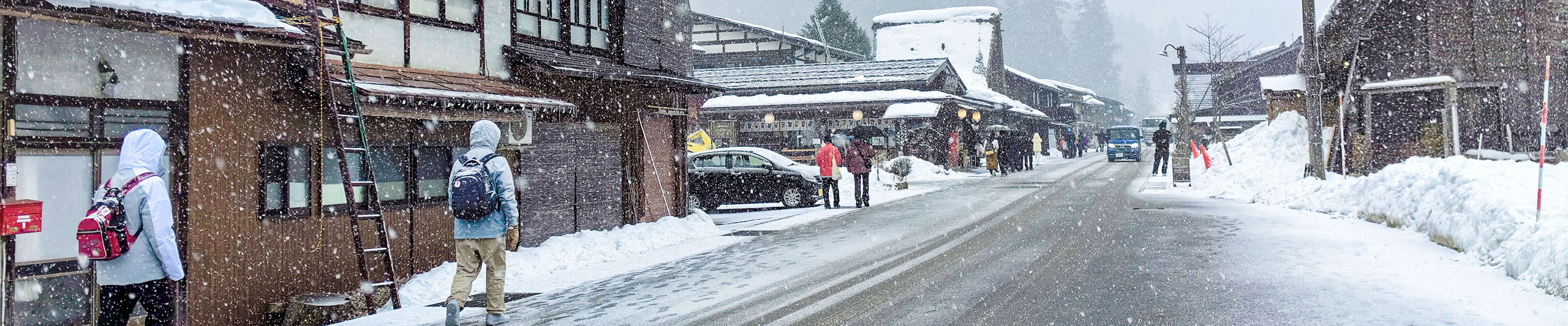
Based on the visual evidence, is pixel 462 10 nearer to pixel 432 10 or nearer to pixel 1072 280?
pixel 432 10

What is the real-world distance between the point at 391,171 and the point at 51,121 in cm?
324

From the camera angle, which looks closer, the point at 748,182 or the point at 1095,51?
the point at 748,182

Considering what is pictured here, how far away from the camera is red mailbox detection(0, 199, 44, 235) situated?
18.9 feet

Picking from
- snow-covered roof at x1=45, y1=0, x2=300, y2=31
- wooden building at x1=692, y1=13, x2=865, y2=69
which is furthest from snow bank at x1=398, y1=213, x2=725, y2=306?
wooden building at x1=692, y1=13, x2=865, y2=69

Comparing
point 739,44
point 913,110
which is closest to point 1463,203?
point 913,110

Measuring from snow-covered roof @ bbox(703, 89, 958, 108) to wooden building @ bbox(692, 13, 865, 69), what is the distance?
802 cm

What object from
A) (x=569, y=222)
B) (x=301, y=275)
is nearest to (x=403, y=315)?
(x=301, y=275)

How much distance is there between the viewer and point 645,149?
14.3m

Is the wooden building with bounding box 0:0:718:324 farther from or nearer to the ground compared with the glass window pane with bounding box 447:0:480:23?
nearer to the ground

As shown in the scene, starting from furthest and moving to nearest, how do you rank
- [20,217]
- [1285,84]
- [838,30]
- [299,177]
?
[838,30], [1285,84], [299,177], [20,217]

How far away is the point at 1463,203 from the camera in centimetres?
948

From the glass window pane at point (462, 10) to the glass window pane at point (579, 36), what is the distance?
7.29 ft

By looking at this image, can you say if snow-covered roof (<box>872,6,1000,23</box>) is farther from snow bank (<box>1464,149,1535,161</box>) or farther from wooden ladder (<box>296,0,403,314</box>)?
wooden ladder (<box>296,0,403,314</box>)

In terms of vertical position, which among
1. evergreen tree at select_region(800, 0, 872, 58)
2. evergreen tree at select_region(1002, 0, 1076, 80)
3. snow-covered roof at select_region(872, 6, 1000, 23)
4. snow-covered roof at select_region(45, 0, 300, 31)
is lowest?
snow-covered roof at select_region(45, 0, 300, 31)
